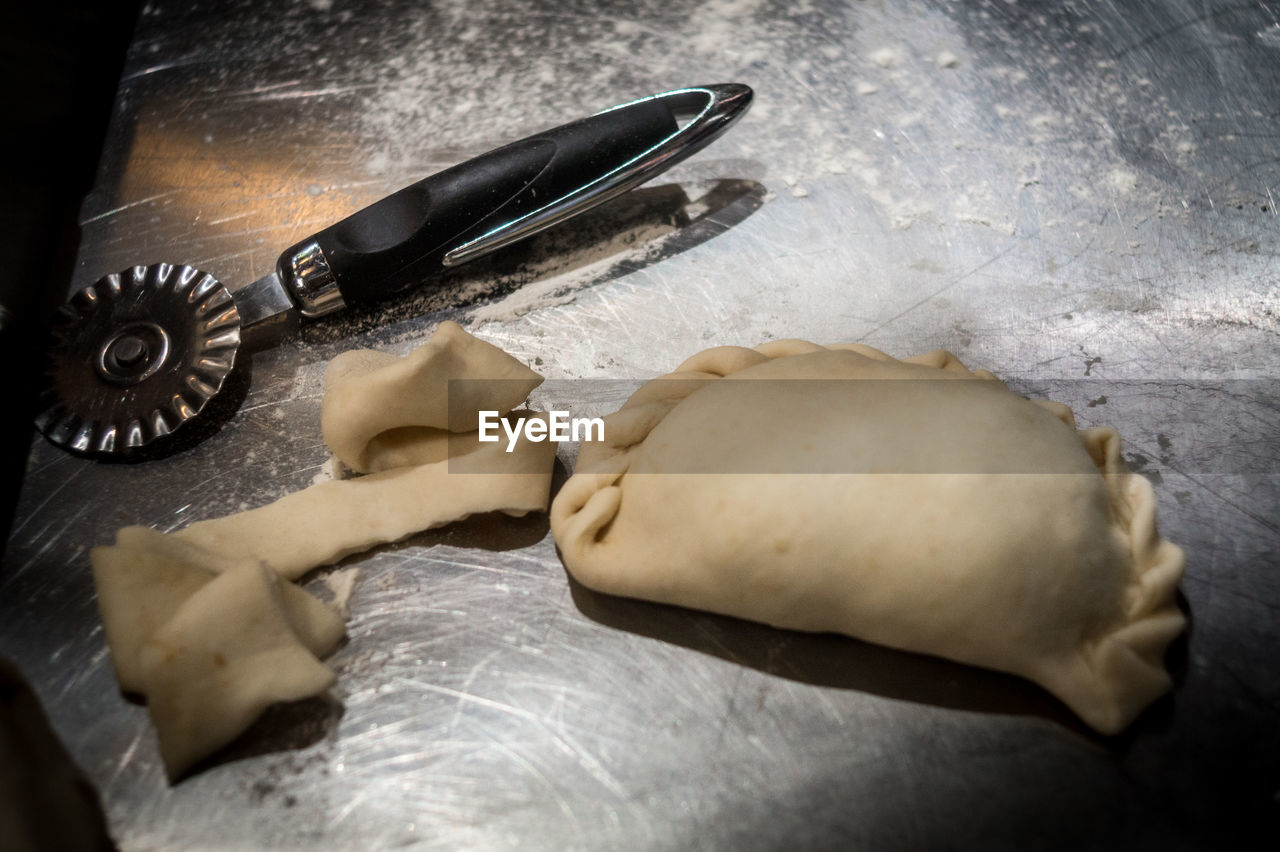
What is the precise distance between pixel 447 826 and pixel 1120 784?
0.96 metres

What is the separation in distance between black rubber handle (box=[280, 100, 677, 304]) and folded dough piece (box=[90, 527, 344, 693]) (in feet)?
1.75

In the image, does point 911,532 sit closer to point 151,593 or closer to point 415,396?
point 415,396

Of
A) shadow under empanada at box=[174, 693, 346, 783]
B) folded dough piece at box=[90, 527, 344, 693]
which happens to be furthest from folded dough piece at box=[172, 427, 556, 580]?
shadow under empanada at box=[174, 693, 346, 783]

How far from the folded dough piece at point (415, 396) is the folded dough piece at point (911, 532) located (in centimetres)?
25

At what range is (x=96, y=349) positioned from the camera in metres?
1.50

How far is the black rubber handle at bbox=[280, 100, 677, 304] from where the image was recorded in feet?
4.91

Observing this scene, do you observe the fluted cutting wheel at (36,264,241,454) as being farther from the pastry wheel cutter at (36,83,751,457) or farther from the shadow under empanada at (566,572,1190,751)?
the shadow under empanada at (566,572,1190,751)

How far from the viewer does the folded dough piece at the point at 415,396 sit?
1.30m

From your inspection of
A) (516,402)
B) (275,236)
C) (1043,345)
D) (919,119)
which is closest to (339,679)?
(516,402)

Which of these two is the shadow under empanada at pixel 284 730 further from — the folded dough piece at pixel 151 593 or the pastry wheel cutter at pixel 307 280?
the pastry wheel cutter at pixel 307 280

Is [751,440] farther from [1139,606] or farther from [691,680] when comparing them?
[1139,606]

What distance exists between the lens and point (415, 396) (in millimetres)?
1315

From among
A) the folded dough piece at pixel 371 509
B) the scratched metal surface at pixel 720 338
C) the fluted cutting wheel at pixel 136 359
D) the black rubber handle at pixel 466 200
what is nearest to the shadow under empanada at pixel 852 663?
the scratched metal surface at pixel 720 338

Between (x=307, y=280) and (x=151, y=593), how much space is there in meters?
0.59
